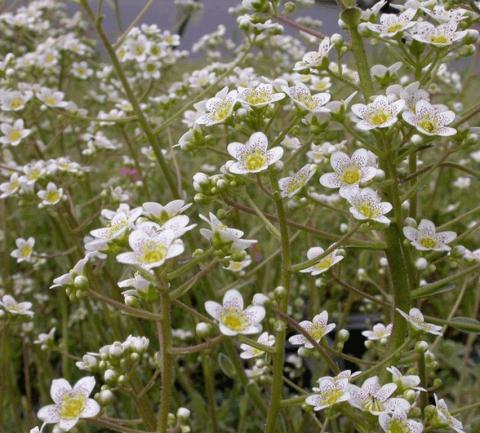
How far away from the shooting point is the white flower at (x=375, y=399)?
0.82 metres

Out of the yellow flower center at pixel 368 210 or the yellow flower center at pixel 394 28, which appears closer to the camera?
the yellow flower center at pixel 368 210

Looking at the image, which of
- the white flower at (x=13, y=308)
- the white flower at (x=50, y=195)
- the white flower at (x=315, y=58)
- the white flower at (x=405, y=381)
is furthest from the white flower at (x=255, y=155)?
the white flower at (x=50, y=195)

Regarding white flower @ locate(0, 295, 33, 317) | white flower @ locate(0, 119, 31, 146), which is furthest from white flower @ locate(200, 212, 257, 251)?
white flower @ locate(0, 119, 31, 146)

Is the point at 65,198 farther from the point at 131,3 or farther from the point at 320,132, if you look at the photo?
the point at 131,3

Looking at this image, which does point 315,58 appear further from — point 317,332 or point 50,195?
point 50,195

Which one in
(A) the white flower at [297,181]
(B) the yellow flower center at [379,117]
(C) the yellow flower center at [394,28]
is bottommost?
(A) the white flower at [297,181]

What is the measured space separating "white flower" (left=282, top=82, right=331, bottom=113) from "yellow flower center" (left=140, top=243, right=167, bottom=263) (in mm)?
282

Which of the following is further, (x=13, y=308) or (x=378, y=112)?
(x=13, y=308)

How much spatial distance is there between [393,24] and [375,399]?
56 centimetres

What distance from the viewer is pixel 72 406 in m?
0.87

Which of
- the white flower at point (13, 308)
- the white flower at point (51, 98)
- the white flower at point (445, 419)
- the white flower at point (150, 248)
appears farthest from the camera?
the white flower at point (51, 98)

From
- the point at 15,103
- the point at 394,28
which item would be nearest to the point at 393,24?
the point at 394,28

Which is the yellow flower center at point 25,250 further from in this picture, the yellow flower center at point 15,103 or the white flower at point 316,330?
the white flower at point 316,330

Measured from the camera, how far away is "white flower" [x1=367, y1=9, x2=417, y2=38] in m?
0.99
